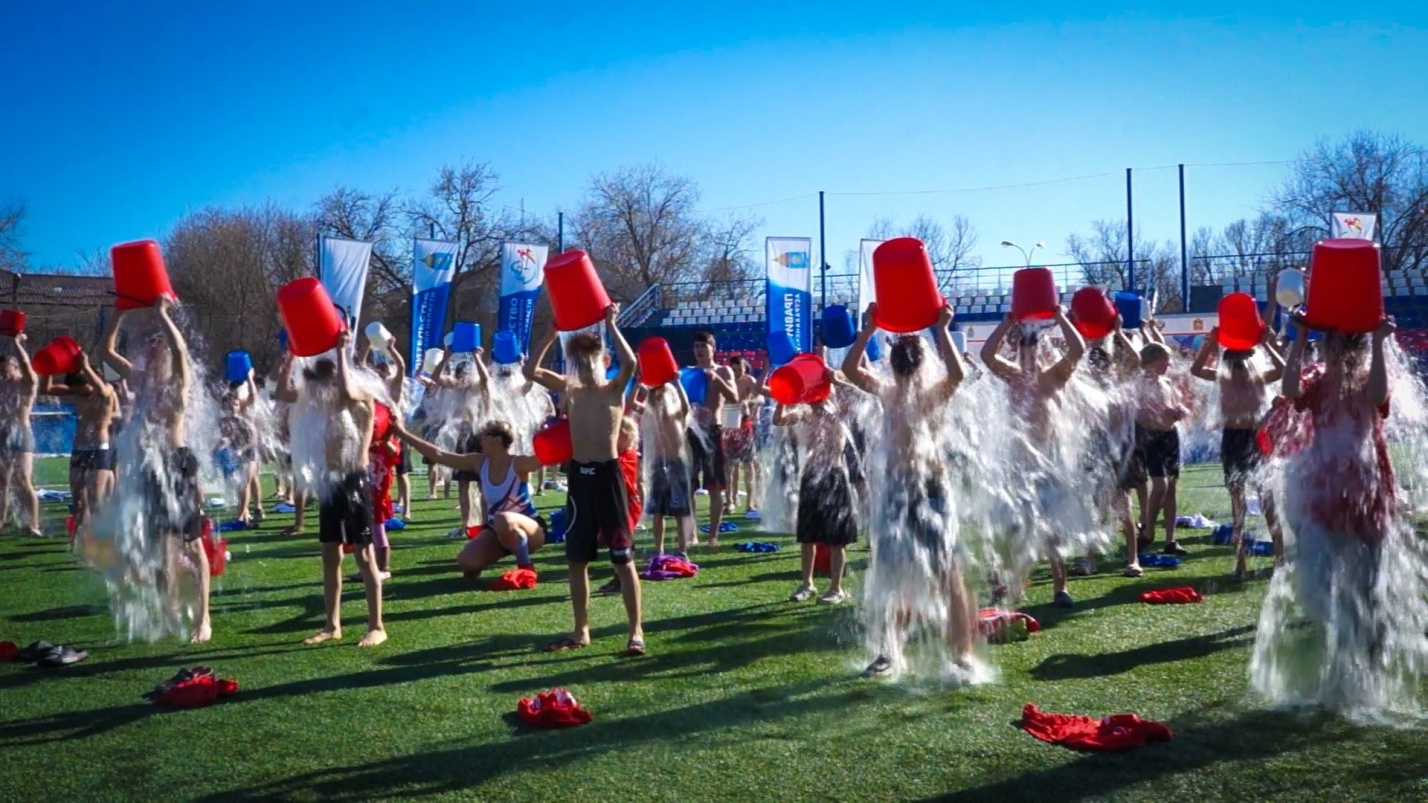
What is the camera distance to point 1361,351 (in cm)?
495

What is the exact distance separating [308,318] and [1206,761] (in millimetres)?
4834

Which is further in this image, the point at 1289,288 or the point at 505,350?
the point at 505,350

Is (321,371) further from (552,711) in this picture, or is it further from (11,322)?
(11,322)

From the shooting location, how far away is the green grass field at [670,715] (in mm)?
4211

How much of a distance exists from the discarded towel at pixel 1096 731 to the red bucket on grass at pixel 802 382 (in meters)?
3.12

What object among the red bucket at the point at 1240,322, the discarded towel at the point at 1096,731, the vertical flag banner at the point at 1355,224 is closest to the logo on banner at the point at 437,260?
the red bucket at the point at 1240,322

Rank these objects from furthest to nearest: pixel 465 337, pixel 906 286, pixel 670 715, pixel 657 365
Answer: pixel 465 337, pixel 657 365, pixel 906 286, pixel 670 715

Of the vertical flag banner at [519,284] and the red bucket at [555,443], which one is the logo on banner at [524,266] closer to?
the vertical flag banner at [519,284]

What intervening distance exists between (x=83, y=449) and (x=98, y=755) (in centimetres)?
629

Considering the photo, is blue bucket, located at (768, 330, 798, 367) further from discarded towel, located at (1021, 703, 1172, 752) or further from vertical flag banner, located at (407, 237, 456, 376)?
vertical flag banner, located at (407, 237, 456, 376)

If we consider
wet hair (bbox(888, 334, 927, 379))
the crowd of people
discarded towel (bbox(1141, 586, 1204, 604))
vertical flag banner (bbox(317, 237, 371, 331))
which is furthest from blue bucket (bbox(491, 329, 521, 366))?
wet hair (bbox(888, 334, 927, 379))

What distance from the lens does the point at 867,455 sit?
233 inches

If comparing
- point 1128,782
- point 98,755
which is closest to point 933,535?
point 1128,782

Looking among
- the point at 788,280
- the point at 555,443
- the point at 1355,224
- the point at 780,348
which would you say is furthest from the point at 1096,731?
the point at 1355,224
